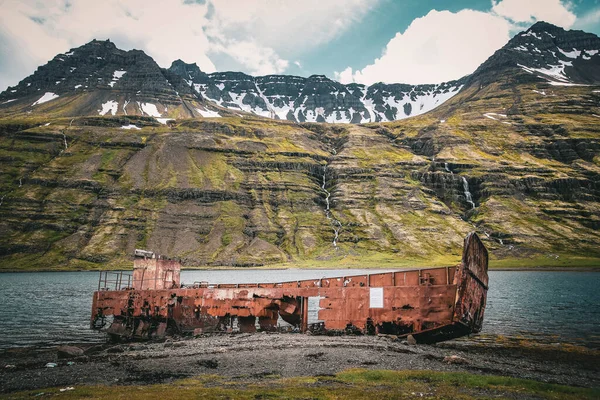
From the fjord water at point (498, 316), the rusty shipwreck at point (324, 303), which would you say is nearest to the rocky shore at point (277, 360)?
the rusty shipwreck at point (324, 303)

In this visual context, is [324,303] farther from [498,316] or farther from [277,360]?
[498,316]

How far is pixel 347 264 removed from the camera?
16000 centimetres

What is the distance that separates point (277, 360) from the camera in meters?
23.4

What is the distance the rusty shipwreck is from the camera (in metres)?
26.9

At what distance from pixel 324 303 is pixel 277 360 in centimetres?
822

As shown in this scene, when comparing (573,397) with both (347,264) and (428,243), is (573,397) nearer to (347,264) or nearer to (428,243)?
(347,264)

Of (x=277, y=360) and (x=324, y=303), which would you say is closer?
(x=277, y=360)

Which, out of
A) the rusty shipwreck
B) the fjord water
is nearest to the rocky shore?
the rusty shipwreck

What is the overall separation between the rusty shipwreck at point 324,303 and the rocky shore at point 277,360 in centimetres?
167

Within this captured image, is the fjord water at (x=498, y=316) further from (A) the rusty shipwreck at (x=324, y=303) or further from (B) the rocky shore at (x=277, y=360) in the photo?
(B) the rocky shore at (x=277, y=360)

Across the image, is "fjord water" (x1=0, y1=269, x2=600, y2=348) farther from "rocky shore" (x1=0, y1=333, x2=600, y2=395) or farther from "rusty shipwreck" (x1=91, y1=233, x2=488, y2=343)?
"rocky shore" (x1=0, y1=333, x2=600, y2=395)

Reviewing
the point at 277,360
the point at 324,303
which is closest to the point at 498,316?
the point at 324,303

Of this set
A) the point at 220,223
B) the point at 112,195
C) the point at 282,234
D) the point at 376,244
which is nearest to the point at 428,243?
the point at 376,244

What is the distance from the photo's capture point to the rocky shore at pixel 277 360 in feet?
66.7
